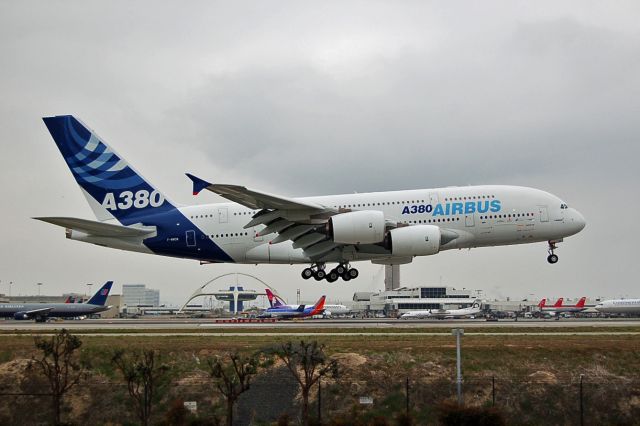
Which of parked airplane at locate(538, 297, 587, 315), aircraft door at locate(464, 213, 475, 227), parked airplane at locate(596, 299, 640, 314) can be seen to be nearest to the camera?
aircraft door at locate(464, 213, 475, 227)

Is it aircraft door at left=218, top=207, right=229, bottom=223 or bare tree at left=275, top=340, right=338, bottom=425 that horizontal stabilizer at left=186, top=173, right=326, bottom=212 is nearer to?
aircraft door at left=218, top=207, right=229, bottom=223

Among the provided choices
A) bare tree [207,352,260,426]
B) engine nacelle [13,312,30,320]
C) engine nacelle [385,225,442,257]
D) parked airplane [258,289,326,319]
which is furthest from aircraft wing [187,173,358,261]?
engine nacelle [13,312,30,320]

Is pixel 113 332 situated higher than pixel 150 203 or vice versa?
pixel 150 203

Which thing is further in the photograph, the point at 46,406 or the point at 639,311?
the point at 639,311

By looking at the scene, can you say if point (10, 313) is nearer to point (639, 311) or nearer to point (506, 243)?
point (506, 243)

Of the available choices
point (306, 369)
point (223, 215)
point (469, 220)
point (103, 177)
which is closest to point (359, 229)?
point (469, 220)

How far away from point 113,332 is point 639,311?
8611 cm

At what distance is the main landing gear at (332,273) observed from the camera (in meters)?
51.0

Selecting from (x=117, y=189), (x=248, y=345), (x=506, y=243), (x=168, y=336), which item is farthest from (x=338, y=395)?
(x=117, y=189)

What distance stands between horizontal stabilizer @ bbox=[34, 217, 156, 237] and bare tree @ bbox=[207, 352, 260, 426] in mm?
18233

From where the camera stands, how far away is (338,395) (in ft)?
92.6

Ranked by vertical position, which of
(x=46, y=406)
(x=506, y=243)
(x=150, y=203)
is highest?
(x=150, y=203)

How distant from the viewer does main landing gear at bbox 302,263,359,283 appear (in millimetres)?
50978

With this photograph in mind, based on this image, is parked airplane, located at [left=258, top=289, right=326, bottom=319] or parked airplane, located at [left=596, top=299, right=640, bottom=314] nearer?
parked airplane, located at [left=258, top=289, right=326, bottom=319]
